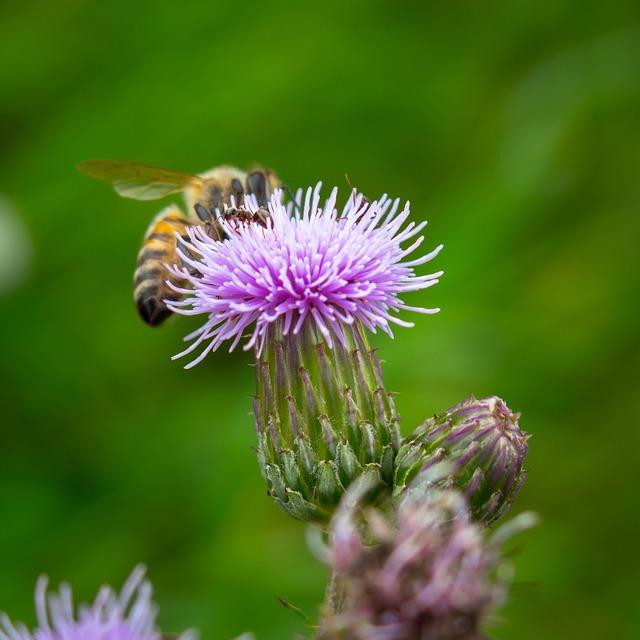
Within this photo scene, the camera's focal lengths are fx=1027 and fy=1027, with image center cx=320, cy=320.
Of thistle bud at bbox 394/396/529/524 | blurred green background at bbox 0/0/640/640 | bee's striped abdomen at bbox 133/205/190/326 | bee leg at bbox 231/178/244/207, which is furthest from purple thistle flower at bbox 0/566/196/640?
blurred green background at bbox 0/0/640/640

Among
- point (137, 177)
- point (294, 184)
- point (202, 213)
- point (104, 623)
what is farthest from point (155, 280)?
point (294, 184)

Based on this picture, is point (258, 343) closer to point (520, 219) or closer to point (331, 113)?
point (520, 219)

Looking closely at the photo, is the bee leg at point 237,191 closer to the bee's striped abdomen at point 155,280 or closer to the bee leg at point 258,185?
the bee leg at point 258,185

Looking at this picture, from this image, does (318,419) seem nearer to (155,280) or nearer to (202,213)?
(155,280)

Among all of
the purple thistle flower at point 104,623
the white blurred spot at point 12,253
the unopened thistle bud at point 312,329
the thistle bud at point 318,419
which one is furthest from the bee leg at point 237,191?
the white blurred spot at point 12,253

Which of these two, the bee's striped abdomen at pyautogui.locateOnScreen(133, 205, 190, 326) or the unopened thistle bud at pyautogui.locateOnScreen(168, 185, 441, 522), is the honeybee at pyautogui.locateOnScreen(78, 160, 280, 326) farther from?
the unopened thistle bud at pyautogui.locateOnScreen(168, 185, 441, 522)

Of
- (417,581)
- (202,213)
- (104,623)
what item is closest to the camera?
(417,581)
